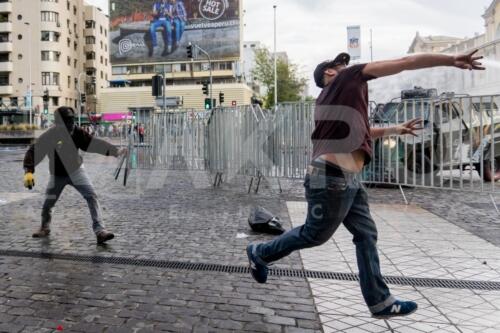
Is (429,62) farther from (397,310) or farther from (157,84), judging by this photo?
(157,84)

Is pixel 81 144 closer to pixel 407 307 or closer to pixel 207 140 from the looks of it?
pixel 407 307

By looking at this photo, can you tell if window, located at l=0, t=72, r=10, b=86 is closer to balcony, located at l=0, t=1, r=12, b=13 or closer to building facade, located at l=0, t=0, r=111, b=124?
building facade, located at l=0, t=0, r=111, b=124

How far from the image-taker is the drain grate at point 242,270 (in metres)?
4.69

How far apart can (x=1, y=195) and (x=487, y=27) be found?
56.9 m

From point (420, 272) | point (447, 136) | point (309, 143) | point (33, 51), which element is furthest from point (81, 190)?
point (33, 51)

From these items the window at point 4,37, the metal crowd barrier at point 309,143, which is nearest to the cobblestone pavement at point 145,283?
the metal crowd barrier at point 309,143

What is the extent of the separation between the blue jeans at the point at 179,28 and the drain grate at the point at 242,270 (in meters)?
63.5

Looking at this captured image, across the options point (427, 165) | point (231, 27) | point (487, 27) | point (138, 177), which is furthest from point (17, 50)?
point (427, 165)

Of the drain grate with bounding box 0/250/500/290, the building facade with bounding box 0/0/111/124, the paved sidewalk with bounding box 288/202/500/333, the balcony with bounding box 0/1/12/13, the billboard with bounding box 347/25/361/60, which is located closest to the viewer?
the paved sidewalk with bounding box 288/202/500/333

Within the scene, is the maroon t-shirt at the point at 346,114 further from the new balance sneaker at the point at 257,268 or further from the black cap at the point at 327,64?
the new balance sneaker at the point at 257,268

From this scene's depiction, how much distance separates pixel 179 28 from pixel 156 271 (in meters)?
64.6

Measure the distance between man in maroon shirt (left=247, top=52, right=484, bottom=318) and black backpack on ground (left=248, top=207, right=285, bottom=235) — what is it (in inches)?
122

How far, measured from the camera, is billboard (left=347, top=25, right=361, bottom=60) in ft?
57.8

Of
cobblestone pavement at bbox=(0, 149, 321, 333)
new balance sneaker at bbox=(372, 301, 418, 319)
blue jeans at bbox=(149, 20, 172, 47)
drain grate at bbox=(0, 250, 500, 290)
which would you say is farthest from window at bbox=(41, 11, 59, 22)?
new balance sneaker at bbox=(372, 301, 418, 319)
